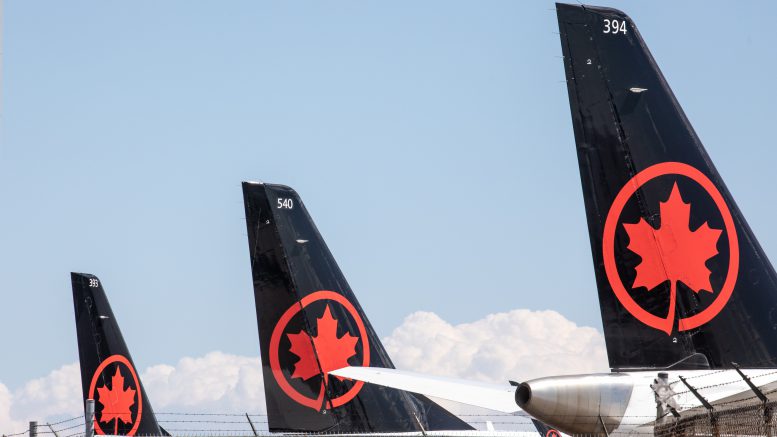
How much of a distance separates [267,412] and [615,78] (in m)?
17.8

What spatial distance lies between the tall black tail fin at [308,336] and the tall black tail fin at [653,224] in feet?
52.6

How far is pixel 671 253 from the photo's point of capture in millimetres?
20234

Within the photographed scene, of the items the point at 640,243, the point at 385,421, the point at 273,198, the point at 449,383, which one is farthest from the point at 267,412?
the point at 640,243

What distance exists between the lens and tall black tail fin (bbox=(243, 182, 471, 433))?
35.3 metres

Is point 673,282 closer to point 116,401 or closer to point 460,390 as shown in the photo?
point 460,390

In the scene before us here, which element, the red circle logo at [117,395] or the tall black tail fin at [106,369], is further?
the tall black tail fin at [106,369]

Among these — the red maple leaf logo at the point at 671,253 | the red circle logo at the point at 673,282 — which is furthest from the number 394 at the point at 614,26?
the red maple leaf logo at the point at 671,253

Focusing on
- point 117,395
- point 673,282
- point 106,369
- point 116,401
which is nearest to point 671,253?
point 673,282

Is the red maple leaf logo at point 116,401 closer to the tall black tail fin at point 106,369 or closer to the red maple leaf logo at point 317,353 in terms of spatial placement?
the tall black tail fin at point 106,369

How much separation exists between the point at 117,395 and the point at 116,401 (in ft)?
0.93

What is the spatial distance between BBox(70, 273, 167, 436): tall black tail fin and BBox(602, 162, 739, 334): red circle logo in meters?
29.6

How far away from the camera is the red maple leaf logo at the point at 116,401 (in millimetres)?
47000

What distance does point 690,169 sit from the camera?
2083cm

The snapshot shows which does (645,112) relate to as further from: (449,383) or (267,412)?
(267,412)
